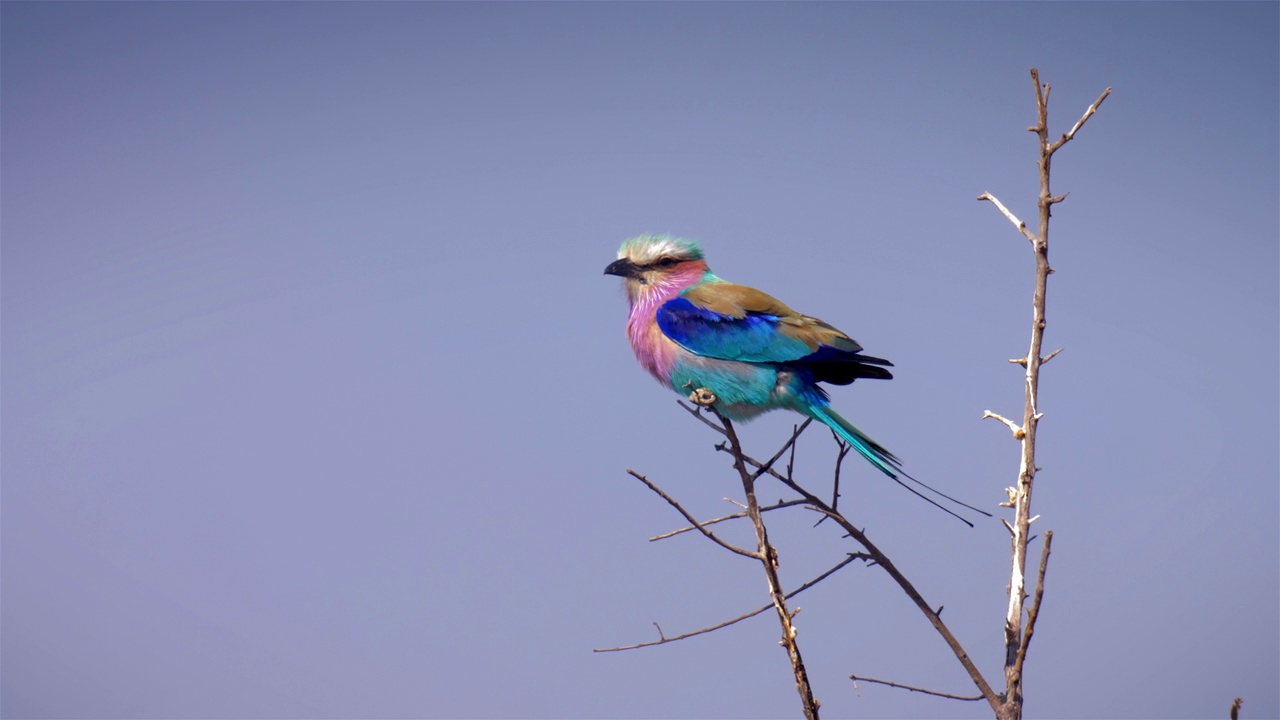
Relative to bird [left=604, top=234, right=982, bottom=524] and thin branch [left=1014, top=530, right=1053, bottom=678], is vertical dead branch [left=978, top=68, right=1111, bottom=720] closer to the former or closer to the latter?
thin branch [left=1014, top=530, right=1053, bottom=678]

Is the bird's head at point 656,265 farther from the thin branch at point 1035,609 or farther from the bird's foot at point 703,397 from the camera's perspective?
the thin branch at point 1035,609

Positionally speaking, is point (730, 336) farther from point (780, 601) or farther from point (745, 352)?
point (780, 601)

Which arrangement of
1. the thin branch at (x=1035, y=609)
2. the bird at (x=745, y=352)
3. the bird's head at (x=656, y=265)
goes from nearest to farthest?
the thin branch at (x=1035, y=609) → the bird at (x=745, y=352) → the bird's head at (x=656, y=265)

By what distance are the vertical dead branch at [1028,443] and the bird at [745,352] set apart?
125cm

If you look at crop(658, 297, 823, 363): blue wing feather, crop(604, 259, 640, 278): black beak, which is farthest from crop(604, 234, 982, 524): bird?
crop(604, 259, 640, 278): black beak

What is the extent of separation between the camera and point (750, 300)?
4.09m

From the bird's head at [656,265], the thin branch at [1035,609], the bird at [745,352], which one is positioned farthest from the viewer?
the bird's head at [656,265]

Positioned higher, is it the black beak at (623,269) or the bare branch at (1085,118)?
the black beak at (623,269)

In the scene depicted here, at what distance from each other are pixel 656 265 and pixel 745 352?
69 centimetres

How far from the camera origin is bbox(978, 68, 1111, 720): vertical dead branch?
7.47 feet

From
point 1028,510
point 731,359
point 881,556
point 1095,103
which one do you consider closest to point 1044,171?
point 1095,103

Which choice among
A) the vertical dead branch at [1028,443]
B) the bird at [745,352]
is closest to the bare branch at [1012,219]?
the vertical dead branch at [1028,443]

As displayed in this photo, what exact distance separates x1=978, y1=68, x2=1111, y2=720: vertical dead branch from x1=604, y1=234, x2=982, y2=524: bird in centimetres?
125

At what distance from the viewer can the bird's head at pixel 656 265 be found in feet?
14.4
